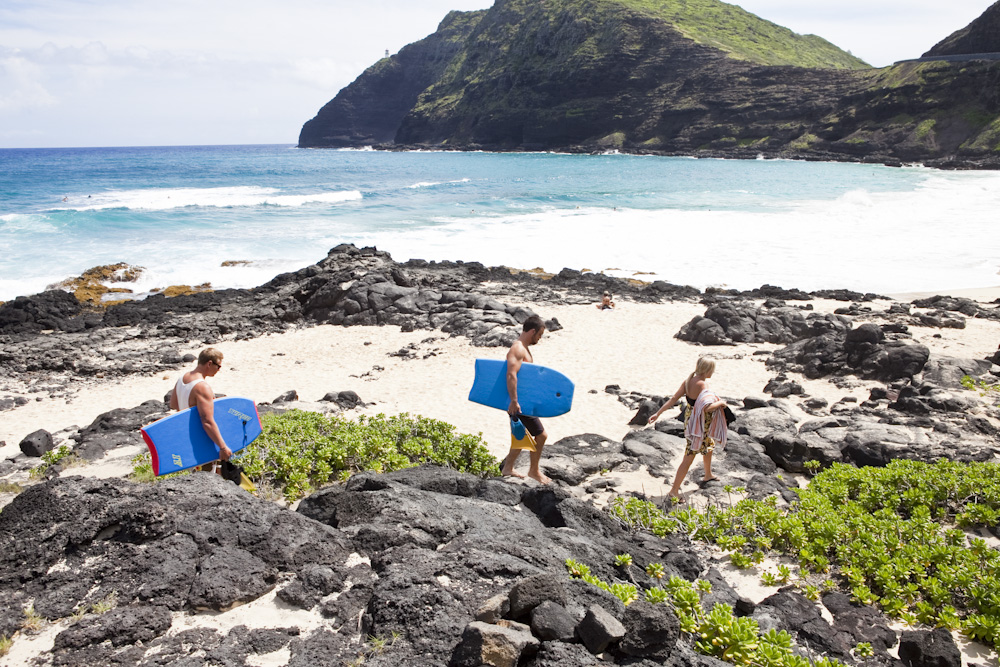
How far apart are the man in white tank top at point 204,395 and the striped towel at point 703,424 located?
14.5 feet

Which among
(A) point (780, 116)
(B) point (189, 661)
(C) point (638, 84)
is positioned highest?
(C) point (638, 84)

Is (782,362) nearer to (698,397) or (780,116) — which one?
(698,397)

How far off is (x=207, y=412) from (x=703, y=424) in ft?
15.3

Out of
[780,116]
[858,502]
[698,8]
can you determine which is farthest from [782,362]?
[698,8]

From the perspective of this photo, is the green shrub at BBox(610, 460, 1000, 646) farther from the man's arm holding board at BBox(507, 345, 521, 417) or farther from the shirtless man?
the man's arm holding board at BBox(507, 345, 521, 417)

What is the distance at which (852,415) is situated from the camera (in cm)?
970

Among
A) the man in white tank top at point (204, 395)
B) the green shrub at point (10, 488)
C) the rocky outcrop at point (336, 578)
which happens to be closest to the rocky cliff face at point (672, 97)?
the rocky outcrop at point (336, 578)

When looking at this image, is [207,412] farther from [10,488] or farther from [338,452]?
[10,488]

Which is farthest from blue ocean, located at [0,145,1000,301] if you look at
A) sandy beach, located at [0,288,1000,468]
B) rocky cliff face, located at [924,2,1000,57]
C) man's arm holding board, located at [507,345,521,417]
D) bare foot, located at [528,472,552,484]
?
rocky cliff face, located at [924,2,1000,57]

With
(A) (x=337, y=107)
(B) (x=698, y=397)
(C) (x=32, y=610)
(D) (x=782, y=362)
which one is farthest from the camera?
(A) (x=337, y=107)

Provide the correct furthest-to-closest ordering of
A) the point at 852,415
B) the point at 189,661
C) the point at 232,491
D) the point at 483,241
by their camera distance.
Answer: the point at 483,241, the point at 852,415, the point at 232,491, the point at 189,661

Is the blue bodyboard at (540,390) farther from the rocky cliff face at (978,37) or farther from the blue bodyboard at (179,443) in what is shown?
the rocky cliff face at (978,37)

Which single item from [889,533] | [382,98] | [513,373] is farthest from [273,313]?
[382,98]

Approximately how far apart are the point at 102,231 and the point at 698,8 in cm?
11605
